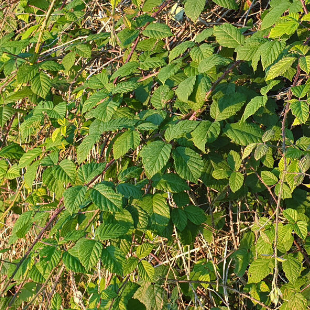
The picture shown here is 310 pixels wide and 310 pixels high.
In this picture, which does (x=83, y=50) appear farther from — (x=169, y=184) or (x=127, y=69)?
(x=169, y=184)

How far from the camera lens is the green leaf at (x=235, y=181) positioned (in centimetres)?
149

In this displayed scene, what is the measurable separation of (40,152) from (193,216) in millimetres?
581

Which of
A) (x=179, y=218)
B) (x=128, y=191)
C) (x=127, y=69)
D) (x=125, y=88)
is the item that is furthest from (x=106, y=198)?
(x=127, y=69)

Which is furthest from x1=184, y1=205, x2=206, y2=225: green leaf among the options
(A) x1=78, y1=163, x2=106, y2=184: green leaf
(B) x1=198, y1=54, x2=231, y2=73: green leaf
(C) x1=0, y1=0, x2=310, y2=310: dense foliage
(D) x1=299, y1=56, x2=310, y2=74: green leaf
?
(D) x1=299, y1=56, x2=310, y2=74: green leaf

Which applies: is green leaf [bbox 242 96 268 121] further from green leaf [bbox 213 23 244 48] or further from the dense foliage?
green leaf [bbox 213 23 244 48]

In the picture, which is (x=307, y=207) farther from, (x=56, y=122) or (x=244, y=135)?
(x=56, y=122)

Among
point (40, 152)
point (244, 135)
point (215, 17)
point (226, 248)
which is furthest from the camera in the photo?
point (215, 17)

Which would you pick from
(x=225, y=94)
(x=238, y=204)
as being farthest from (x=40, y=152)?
(x=238, y=204)

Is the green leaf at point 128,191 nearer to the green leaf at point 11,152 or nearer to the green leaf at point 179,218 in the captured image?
the green leaf at point 179,218

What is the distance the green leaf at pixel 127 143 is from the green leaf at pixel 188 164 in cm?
12

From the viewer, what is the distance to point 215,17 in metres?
2.11

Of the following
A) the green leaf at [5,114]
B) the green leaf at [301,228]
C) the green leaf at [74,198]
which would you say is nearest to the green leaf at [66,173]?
the green leaf at [74,198]

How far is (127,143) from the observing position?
1.34 meters

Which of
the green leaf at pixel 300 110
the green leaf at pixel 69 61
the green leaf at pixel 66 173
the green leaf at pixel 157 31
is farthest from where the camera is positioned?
the green leaf at pixel 69 61
